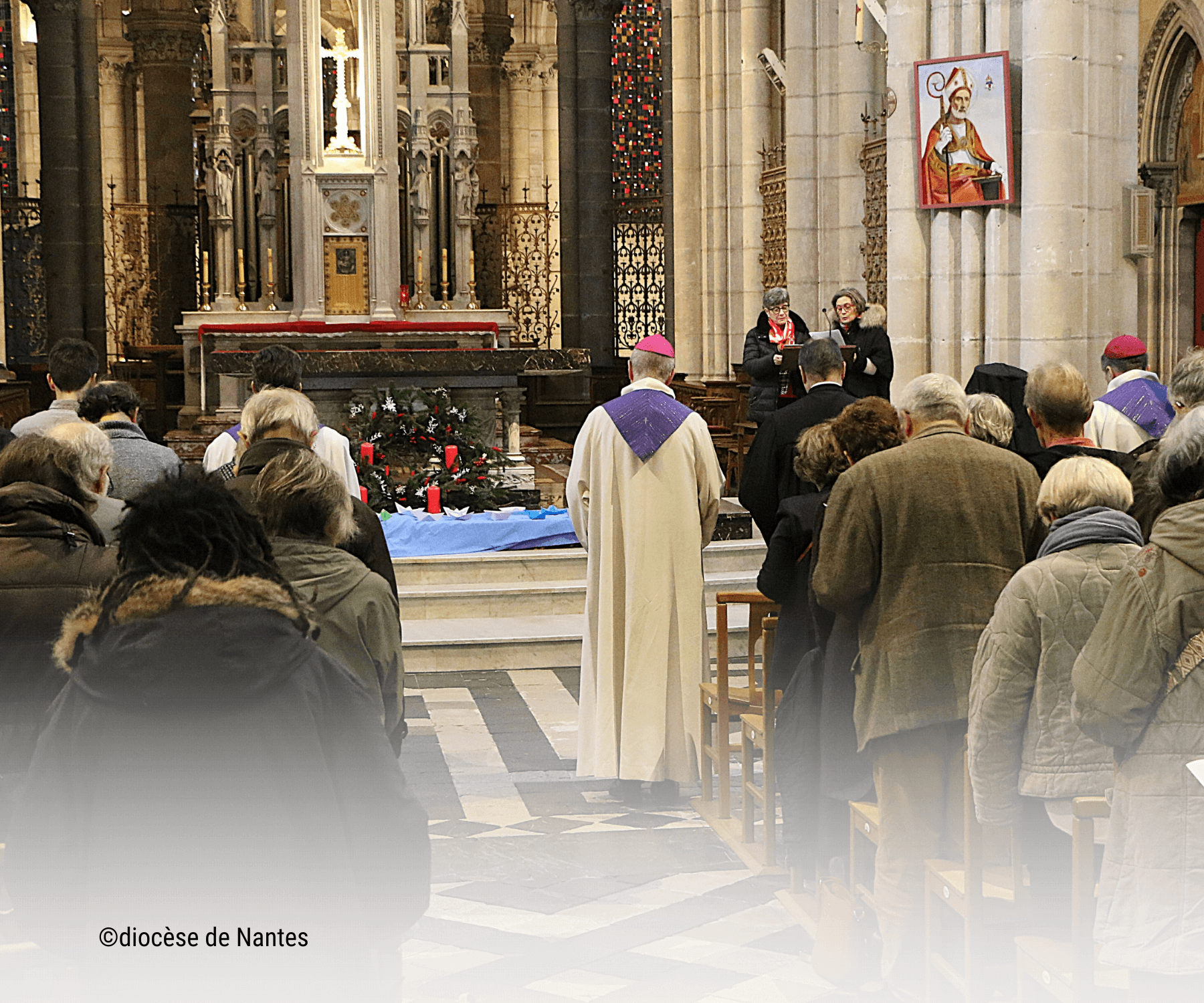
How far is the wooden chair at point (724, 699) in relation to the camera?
5895 mm

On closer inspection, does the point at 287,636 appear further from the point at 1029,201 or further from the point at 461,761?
the point at 1029,201

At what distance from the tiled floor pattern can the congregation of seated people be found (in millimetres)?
335

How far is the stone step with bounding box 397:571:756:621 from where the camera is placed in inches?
383

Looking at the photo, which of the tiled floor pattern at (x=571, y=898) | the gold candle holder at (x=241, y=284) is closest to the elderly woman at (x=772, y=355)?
the tiled floor pattern at (x=571, y=898)

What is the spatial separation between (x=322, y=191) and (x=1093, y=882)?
47.3ft

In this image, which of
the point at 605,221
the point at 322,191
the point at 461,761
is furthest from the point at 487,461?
the point at 605,221

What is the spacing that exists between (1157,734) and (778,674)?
7.32ft

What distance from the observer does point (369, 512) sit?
15.5 feet

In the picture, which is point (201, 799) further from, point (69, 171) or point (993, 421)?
point (69, 171)

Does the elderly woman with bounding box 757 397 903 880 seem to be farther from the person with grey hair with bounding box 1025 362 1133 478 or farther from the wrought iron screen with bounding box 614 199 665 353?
the wrought iron screen with bounding box 614 199 665 353

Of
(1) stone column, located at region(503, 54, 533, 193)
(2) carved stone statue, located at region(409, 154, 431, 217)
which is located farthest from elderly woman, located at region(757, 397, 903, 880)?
(1) stone column, located at region(503, 54, 533, 193)

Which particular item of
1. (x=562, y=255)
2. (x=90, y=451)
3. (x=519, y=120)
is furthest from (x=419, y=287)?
(x=90, y=451)

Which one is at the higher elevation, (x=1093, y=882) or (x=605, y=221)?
(x=605, y=221)

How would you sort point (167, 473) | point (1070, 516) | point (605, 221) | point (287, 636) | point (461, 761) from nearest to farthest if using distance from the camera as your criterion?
1. point (287, 636)
2. point (167, 473)
3. point (1070, 516)
4. point (461, 761)
5. point (605, 221)
